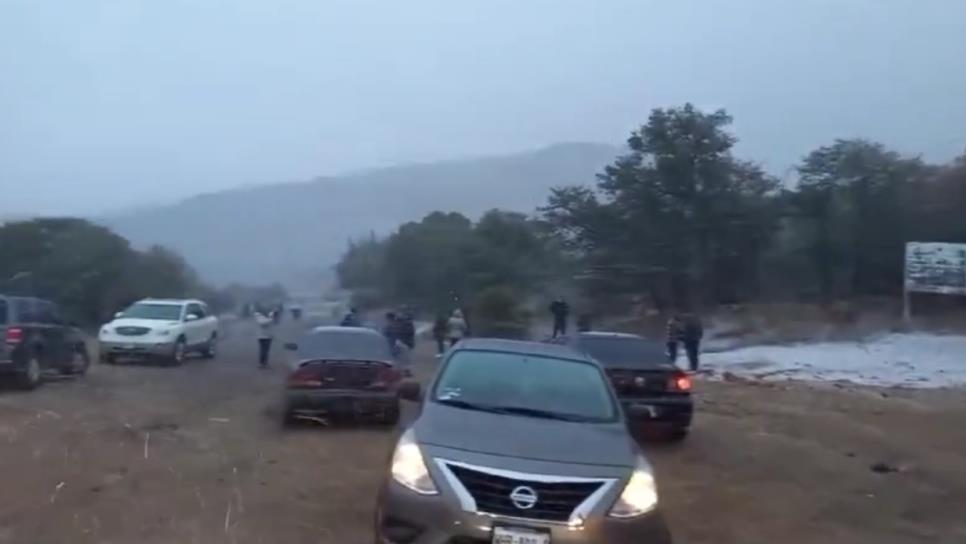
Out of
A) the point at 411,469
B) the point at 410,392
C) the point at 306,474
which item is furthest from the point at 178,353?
the point at 411,469

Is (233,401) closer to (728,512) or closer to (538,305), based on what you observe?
(728,512)

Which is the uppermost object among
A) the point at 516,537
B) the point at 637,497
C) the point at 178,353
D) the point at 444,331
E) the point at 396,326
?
the point at 637,497

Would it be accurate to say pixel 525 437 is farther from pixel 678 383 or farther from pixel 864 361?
pixel 864 361

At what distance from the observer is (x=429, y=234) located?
159 feet

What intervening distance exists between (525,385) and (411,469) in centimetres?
188

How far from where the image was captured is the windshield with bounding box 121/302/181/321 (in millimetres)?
28844

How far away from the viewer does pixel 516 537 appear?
7.16 meters

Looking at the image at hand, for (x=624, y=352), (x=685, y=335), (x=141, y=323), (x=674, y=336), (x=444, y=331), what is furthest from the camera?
(x=444, y=331)

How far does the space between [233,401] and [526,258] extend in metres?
26.2

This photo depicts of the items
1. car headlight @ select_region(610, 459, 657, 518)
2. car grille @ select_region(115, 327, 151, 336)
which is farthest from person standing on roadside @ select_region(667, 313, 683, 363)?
car headlight @ select_region(610, 459, 657, 518)

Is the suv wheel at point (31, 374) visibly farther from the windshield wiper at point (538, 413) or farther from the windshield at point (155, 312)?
the windshield wiper at point (538, 413)

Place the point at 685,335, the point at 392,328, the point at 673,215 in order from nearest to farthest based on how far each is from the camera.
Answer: the point at 392,328 → the point at 685,335 → the point at 673,215

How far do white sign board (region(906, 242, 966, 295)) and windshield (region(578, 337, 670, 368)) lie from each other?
79.4 ft

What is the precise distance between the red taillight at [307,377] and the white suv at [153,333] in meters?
12.3
